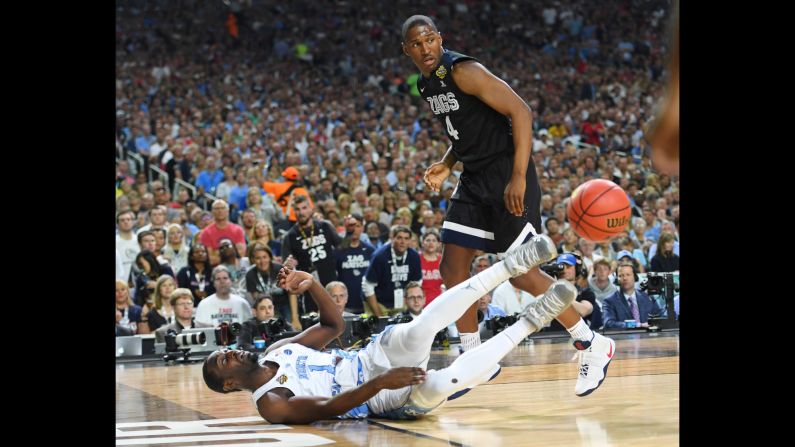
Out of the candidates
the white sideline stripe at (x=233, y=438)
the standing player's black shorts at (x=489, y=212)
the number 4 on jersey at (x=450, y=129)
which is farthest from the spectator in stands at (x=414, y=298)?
the white sideline stripe at (x=233, y=438)

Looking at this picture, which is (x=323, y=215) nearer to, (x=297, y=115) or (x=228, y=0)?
(x=297, y=115)

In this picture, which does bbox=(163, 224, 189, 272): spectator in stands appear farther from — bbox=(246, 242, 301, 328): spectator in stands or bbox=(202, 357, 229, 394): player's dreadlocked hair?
bbox=(202, 357, 229, 394): player's dreadlocked hair

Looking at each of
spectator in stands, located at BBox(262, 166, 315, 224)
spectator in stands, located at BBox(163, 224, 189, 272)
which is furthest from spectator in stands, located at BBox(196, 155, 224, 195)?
spectator in stands, located at BBox(163, 224, 189, 272)

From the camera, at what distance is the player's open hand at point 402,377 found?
3.93 m

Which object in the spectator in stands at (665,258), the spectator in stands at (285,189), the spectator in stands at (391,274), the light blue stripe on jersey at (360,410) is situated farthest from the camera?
the spectator in stands at (285,189)

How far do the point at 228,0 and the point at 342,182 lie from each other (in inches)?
431

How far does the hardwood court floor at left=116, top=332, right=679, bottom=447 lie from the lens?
3957 millimetres

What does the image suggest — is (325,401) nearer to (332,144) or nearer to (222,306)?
(222,306)

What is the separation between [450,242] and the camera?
5078mm

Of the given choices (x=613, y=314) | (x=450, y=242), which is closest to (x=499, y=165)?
(x=450, y=242)

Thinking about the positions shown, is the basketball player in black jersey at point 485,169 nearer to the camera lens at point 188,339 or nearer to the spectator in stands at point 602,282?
the camera lens at point 188,339

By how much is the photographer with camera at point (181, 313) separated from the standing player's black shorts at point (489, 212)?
137 inches

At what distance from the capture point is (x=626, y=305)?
902cm

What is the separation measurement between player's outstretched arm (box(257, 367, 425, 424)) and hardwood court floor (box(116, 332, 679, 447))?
0.18 ft
